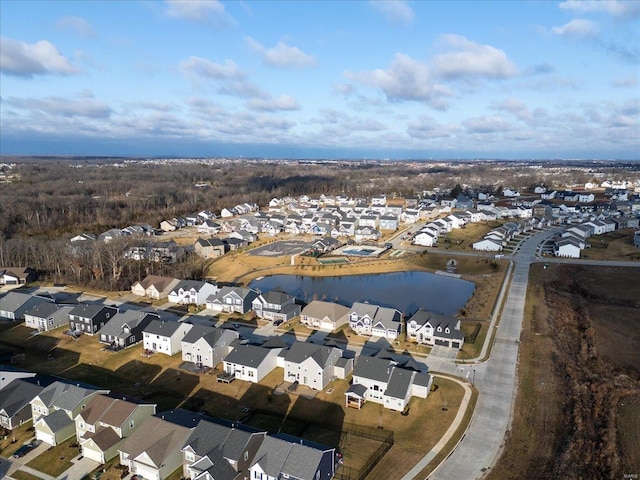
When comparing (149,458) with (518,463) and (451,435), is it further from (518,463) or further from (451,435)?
(518,463)

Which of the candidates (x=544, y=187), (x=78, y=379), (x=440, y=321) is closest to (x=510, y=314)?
(x=440, y=321)

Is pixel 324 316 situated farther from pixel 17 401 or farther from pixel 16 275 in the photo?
pixel 16 275

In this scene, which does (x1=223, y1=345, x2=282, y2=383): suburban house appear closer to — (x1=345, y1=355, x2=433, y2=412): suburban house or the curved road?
(x1=345, y1=355, x2=433, y2=412): suburban house

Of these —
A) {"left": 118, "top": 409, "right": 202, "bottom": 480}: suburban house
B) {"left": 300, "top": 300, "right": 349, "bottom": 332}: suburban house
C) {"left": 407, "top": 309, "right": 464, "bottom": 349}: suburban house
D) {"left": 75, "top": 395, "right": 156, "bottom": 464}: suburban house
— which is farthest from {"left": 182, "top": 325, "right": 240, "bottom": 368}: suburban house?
{"left": 407, "top": 309, "right": 464, "bottom": 349}: suburban house

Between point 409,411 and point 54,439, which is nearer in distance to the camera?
point 54,439

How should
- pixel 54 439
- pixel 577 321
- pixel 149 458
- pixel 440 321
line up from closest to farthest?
pixel 149 458, pixel 54 439, pixel 440 321, pixel 577 321
